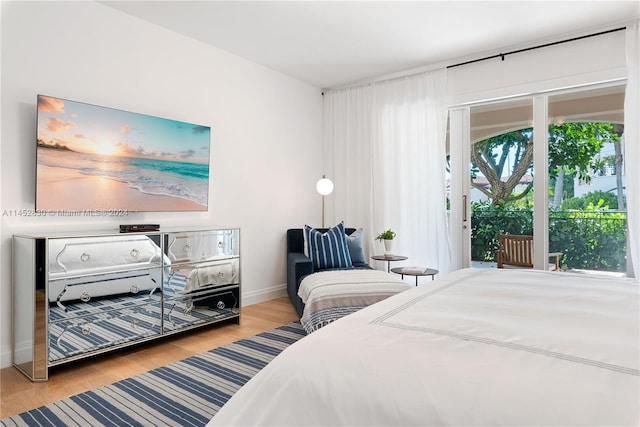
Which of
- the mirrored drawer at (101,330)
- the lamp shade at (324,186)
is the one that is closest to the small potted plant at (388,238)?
the lamp shade at (324,186)

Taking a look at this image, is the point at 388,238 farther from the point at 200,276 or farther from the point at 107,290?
the point at 107,290

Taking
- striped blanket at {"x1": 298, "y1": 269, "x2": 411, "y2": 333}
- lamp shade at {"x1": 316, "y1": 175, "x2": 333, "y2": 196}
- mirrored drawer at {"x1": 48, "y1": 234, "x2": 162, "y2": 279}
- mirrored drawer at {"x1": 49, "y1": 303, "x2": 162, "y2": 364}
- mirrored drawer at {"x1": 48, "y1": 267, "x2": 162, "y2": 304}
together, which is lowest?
mirrored drawer at {"x1": 49, "y1": 303, "x2": 162, "y2": 364}

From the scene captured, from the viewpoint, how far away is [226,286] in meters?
3.58

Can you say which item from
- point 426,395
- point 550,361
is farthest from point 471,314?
point 426,395

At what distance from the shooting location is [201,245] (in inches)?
132

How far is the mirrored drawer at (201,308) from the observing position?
3145mm

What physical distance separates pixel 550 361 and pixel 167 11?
3542 mm

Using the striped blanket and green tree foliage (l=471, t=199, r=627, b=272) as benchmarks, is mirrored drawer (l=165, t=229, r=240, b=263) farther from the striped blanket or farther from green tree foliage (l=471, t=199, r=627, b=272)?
green tree foliage (l=471, t=199, r=627, b=272)

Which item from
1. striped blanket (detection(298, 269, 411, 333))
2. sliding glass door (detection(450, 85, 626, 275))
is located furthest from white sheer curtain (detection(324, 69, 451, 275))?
striped blanket (detection(298, 269, 411, 333))

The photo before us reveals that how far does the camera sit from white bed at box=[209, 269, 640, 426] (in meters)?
0.83

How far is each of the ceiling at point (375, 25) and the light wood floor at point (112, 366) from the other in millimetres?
2686

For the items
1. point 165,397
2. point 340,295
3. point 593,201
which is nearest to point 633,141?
point 593,201

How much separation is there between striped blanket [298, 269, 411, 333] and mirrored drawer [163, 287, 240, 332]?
764 mm

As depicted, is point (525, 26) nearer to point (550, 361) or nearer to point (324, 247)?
point (324, 247)
